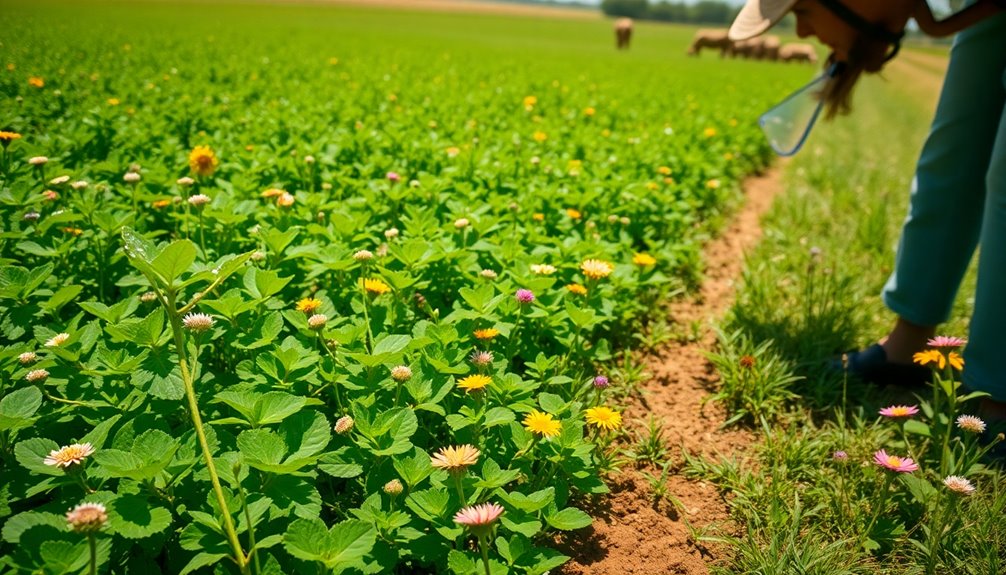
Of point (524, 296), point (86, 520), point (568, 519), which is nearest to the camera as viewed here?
point (86, 520)

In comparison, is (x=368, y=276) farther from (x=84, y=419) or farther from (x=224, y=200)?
(x=84, y=419)

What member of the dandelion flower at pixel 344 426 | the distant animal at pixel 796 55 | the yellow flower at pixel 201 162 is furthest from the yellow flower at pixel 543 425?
the distant animal at pixel 796 55

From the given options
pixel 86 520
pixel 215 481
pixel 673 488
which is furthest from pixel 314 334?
pixel 673 488

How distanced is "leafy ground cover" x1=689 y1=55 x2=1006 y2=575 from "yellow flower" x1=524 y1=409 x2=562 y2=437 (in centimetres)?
50

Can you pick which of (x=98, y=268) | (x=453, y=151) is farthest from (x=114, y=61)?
(x=98, y=268)

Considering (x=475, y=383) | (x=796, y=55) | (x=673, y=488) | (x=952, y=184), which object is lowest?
(x=673, y=488)

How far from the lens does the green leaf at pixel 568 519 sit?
1203mm

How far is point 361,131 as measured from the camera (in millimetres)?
3490

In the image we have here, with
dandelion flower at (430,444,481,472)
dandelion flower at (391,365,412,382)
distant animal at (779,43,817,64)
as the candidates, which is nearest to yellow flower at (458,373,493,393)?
dandelion flower at (391,365,412,382)

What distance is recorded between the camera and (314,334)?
4.98ft

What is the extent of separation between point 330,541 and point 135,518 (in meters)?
0.34

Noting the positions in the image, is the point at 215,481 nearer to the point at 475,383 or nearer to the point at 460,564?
the point at 460,564

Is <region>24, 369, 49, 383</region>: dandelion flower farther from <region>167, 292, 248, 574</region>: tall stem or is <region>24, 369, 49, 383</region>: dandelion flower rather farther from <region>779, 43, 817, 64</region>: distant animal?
<region>779, 43, 817, 64</region>: distant animal

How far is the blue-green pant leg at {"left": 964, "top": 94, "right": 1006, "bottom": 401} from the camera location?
1.73 m
